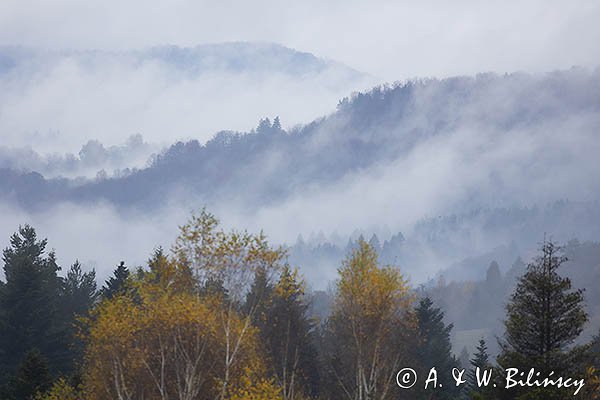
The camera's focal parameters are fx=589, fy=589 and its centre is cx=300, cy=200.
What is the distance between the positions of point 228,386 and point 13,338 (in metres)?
28.5

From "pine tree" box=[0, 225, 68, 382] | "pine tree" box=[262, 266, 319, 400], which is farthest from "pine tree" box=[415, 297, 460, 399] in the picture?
"pine tree" box=[0, 225, 68, 382]

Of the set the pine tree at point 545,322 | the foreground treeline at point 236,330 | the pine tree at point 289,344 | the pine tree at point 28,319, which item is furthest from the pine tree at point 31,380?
the pine tree at point 545,322

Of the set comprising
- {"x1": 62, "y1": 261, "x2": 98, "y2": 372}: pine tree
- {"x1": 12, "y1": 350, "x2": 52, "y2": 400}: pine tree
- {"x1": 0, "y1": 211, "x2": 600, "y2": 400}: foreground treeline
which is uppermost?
{"x1": 62, "y1": 261, "x2": 98, "y2": 372}: pine tree

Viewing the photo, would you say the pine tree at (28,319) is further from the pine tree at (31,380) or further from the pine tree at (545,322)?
the pine tree at (545,322)

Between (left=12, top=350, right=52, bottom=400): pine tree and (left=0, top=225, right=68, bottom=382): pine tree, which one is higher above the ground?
(left=0, top=225, right=68, bottom=382): pine tree

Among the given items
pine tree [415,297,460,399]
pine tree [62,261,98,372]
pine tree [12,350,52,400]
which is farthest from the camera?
pine tree [62,261,98,372]

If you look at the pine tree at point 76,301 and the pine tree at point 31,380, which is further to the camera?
the pine tree at point 76,301

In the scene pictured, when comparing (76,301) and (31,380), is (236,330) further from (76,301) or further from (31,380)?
(76,301)

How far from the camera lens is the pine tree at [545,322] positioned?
23750 mm

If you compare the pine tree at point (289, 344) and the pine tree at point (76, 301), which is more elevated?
the pine tree at point (76, 301)

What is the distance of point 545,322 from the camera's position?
79.5 ft

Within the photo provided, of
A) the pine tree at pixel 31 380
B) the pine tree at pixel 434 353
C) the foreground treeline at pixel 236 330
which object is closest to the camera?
the foreground treeline at pixel 236 330

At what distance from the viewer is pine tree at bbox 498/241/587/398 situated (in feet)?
77.9

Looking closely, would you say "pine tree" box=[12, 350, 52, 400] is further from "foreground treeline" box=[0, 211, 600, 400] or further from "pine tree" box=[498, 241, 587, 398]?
"pine tree" box=[498, 241, 587, 398]
